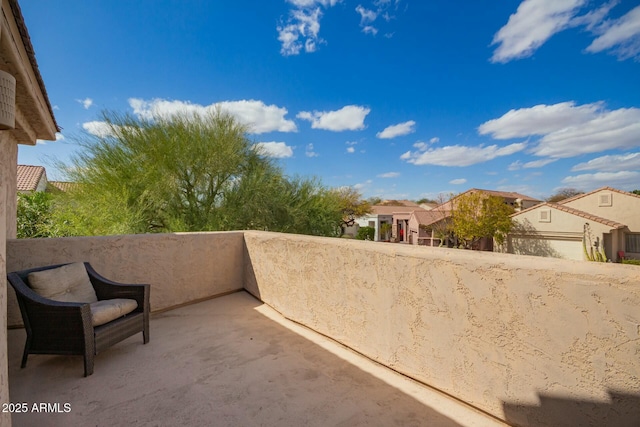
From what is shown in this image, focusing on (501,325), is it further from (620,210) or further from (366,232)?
(366,232)

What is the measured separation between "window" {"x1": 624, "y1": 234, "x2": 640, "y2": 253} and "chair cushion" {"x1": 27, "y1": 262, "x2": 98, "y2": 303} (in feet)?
97.0

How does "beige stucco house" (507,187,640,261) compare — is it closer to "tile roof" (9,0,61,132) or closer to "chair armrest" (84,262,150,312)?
"chair armrest" (84,262,150,312)

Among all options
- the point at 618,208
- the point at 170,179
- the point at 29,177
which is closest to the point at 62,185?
the point at 170,179

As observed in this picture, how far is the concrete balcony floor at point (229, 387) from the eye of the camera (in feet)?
6.80

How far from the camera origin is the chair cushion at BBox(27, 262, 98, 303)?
2867mm

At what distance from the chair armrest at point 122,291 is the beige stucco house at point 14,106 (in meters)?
1.07

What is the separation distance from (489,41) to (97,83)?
26.4 m

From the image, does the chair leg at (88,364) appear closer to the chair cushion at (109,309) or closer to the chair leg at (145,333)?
the chair cushion at (109,309)

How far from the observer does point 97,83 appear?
28.5 ft

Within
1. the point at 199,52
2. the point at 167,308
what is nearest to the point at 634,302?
the point at 167,308

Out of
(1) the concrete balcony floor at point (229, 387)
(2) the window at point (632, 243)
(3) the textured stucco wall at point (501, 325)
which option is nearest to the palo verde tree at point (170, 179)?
(1) the concrete balcony floor at point (229, 387)

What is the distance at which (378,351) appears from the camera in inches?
110

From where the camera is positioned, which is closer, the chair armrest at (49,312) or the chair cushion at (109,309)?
the chair armrest at (49,312)

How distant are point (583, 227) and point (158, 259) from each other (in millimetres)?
24343
